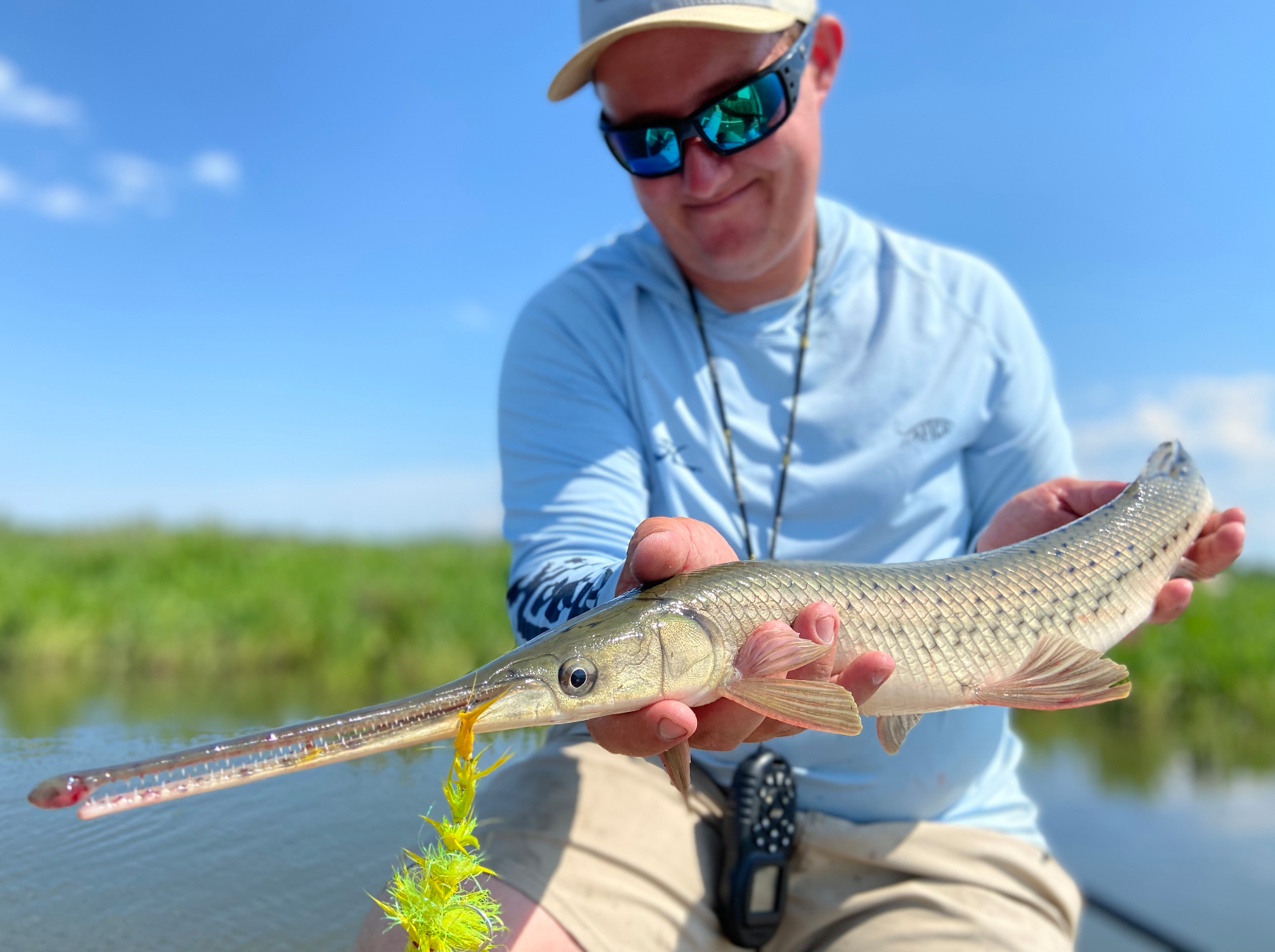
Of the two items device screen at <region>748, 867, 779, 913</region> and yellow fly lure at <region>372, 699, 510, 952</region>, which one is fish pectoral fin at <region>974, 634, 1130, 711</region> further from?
yellow fly lure at <region>372, 699, 510, 952</region>

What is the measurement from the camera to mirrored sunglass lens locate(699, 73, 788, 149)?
2.63 meters

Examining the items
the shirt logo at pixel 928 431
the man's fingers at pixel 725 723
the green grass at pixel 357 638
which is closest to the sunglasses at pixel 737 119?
the shirt logo at pixel 928 431

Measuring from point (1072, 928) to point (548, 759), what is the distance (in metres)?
1.74

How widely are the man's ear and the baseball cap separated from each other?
0.45 feet

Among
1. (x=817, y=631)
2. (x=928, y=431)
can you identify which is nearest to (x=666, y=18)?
(x=928, y=431)

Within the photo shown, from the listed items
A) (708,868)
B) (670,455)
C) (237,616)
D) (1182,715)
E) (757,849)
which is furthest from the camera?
(1182,715)

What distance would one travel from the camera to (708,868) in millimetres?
2734

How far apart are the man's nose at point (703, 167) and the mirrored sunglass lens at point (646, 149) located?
0.15 feet

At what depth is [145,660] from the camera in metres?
6.84

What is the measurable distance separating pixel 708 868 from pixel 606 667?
1331mm

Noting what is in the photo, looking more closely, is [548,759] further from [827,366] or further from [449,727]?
[827,366]

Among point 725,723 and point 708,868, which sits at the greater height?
point 725,723

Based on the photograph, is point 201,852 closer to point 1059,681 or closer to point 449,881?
point 449,881

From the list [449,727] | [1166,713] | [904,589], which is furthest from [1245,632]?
[449,727]
